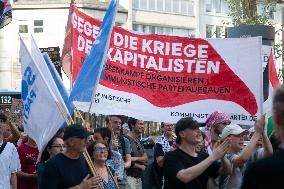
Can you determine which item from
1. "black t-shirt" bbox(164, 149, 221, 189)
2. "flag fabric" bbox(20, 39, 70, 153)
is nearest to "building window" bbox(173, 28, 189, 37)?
"flag fabric" bbox(20, 39, 70, 153)

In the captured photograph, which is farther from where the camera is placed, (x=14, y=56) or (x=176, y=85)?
(x=14, y=56)

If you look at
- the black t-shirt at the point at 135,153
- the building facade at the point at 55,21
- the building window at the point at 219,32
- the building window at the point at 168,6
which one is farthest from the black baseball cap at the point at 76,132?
the building window at the point at 168,6

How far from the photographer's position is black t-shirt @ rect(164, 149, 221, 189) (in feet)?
23.4

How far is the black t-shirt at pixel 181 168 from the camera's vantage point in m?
7.14

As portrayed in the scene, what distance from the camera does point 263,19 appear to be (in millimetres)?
22422

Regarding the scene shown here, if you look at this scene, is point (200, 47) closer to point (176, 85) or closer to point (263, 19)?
point (176, 85)

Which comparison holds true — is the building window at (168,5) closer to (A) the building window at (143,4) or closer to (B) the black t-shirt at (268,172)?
(A) the building window at (143,4)

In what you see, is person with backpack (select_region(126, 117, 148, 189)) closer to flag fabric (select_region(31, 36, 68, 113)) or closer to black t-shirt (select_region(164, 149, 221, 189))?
flag fabric (select_region(31, 36, 68, 113))

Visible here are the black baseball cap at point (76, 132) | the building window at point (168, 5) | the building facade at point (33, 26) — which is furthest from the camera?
the building window at point (168, 5)

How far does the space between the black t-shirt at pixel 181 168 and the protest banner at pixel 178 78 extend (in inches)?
83.9

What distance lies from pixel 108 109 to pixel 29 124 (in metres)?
1.26

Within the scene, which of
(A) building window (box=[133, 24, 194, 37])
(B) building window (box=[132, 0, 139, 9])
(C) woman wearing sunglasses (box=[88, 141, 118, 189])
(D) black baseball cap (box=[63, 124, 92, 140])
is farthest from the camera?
(A) building window (box=[133, 24, 194, 37])

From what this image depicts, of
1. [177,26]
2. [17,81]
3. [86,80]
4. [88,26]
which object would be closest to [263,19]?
[88,26]

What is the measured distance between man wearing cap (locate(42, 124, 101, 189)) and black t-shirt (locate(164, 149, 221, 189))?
2.25 feet
